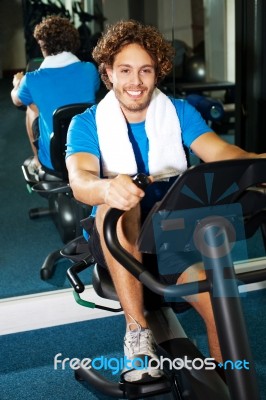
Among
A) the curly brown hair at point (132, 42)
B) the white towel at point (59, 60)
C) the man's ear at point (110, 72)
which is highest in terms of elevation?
the curly brown hair at point (132, 42)

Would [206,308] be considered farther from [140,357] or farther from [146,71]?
[146,71]

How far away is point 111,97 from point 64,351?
1101 mm

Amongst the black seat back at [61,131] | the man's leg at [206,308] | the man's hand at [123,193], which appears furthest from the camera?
the black seat back at [61,131]

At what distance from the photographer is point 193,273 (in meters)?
Answer: 1.83

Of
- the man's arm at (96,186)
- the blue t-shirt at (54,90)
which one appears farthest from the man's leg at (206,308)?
the blue t-shirt at (54,90)

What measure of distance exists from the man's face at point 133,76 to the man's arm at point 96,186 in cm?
25

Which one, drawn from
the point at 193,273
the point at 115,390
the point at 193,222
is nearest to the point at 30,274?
the point at 115,390

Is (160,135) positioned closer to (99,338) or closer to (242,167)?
(242,167)

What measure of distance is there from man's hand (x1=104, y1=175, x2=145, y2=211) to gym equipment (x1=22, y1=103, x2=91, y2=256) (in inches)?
56.9

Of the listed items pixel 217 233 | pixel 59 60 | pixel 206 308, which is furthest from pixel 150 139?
pixel 59 60

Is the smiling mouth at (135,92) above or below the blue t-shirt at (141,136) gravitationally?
above

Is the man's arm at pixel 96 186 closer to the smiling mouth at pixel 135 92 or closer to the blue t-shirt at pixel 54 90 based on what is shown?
the smiling mouth at pixel 135 92

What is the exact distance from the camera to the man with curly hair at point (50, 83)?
2.74 m

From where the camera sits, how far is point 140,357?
1.88 metres
